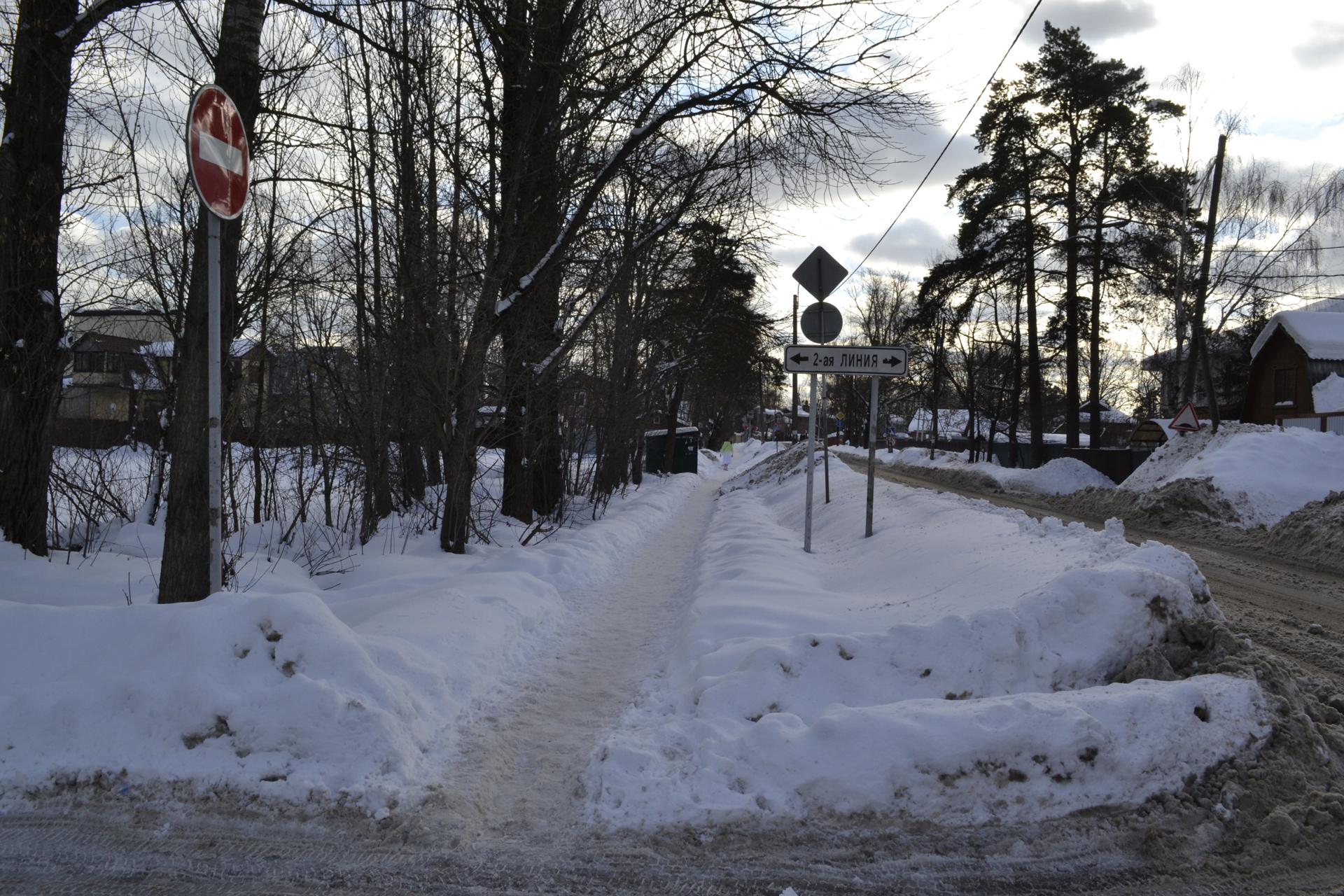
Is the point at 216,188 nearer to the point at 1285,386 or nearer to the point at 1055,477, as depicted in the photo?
the point at 1055,477

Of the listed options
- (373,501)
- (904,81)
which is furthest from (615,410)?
(904,81)

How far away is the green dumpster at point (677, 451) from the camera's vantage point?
105ft

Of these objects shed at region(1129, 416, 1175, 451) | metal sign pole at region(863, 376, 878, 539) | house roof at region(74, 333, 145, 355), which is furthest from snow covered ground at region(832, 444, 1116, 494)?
house roof at region(74, 333, 145, 355)

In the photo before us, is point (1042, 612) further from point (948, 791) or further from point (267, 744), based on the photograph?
point (267, 744)

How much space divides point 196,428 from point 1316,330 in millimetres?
36956

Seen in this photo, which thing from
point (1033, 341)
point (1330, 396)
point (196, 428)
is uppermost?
point (1033, 341)

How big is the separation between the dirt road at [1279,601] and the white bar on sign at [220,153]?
6.88 meters

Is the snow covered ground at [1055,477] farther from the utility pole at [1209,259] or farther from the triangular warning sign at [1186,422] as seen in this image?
the utility pole at [1209,259]

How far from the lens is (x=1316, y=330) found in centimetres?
3109

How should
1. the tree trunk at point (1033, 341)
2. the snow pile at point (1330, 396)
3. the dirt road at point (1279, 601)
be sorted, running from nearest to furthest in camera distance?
the dirt road at point (1279, 601) < the tree trunk at point (1033, 341) < the snow pile at point (1330, 396)

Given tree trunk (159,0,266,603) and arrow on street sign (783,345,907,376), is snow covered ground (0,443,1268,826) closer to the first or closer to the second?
tree trunk (159,0,266,603)

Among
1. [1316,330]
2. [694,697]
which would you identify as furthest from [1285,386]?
[694,697]

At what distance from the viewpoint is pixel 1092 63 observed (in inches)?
992

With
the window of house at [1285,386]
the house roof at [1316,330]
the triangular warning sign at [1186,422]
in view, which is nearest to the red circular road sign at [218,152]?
the triangular warning sign at [1186,422]
